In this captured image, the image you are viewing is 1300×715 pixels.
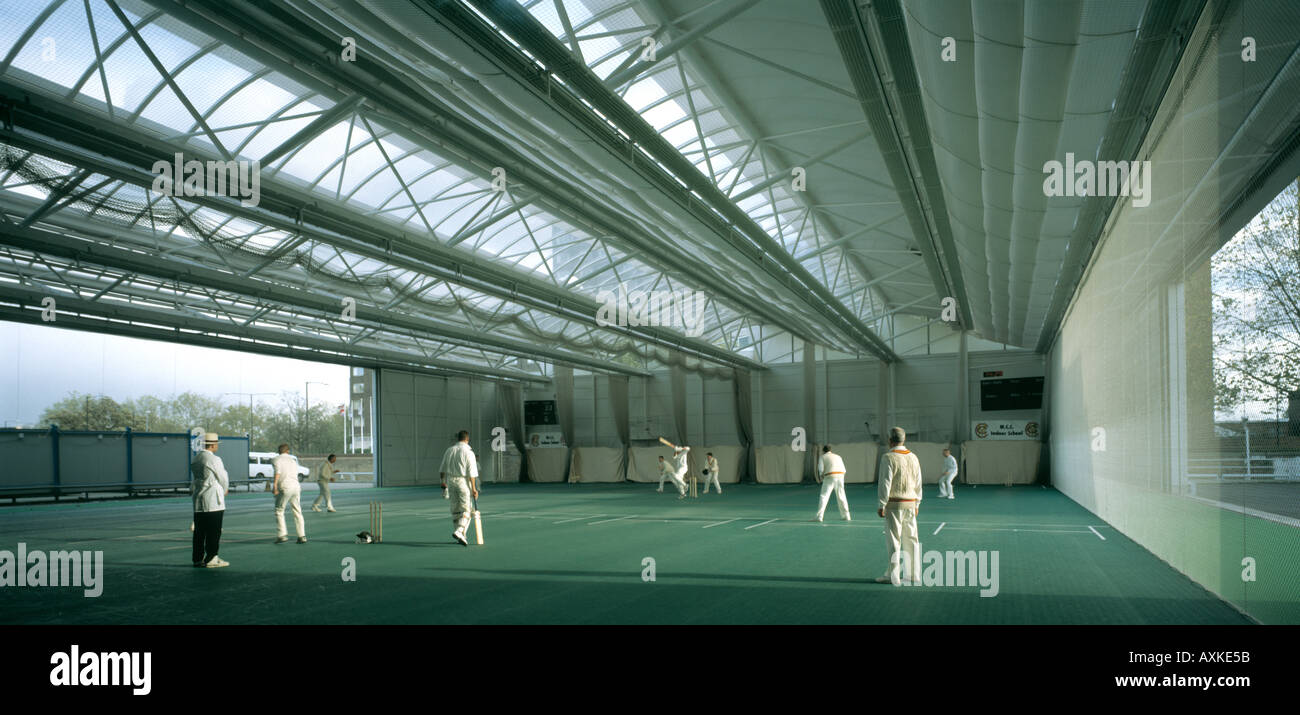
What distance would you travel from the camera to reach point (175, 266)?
1967 cm

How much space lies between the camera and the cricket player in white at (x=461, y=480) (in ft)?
43.5

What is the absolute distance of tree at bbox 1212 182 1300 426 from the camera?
5614mm

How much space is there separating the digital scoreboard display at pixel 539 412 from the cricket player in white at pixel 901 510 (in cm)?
3896

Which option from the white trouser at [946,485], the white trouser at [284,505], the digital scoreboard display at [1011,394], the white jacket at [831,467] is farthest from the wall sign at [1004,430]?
the white trouser at [284,505]

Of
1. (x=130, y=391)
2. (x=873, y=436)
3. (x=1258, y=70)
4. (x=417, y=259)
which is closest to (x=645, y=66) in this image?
(x=1258, y=70)

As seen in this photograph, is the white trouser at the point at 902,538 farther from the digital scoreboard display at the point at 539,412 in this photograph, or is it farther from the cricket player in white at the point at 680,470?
the digital scoreboard display at the point at 539,412

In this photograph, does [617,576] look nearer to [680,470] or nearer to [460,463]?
[460,463]

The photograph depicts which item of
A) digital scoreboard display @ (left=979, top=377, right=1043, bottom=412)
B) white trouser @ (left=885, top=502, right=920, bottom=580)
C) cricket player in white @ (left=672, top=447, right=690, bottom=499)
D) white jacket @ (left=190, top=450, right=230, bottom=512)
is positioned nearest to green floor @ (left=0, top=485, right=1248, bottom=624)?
white trouser @ (left=885, top=502, right=920, bottom=580)

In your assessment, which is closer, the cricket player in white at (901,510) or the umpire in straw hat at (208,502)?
the cricket player in white at (901,510)

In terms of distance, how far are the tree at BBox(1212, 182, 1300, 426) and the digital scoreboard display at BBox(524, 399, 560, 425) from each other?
1655 inches

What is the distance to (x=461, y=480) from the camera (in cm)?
1336

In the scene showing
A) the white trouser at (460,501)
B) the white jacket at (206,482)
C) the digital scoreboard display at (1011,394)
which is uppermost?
the digital scoreboard display at (1011,394)

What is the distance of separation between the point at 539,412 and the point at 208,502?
3662cm
